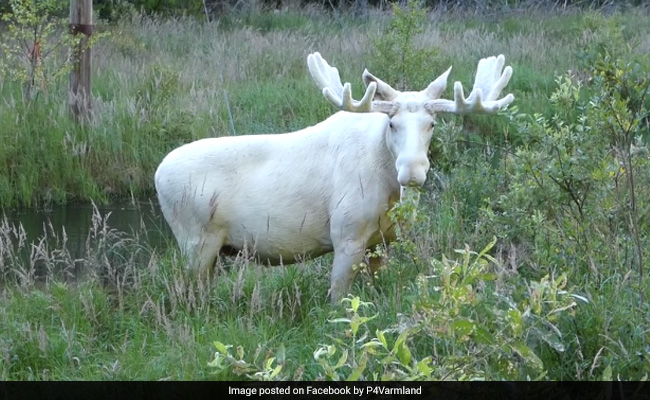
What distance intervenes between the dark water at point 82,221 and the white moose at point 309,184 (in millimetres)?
2366

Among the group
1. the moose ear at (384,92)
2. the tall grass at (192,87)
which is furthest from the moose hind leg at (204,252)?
the tall grass at (192,87)

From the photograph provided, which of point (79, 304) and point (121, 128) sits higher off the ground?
point (79, 304)

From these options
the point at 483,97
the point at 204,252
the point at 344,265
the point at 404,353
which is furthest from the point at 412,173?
the point at 404,353

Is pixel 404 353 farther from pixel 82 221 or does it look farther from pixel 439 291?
pixel 82 221

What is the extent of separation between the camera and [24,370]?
5.90 meters

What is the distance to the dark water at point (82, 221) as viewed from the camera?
9898 millimetres

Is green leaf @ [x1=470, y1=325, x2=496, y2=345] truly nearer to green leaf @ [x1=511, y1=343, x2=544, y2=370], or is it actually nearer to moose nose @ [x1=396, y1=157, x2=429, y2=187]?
green leaf @ [x1=511, y1=343, x2=544, y2=370]

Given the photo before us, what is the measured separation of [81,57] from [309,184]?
6.69 m

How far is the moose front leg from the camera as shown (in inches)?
264

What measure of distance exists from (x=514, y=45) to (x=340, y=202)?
11.4 metres

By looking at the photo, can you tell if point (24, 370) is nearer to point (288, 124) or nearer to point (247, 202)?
point (247, 202)

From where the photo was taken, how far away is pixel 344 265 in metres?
6.72
